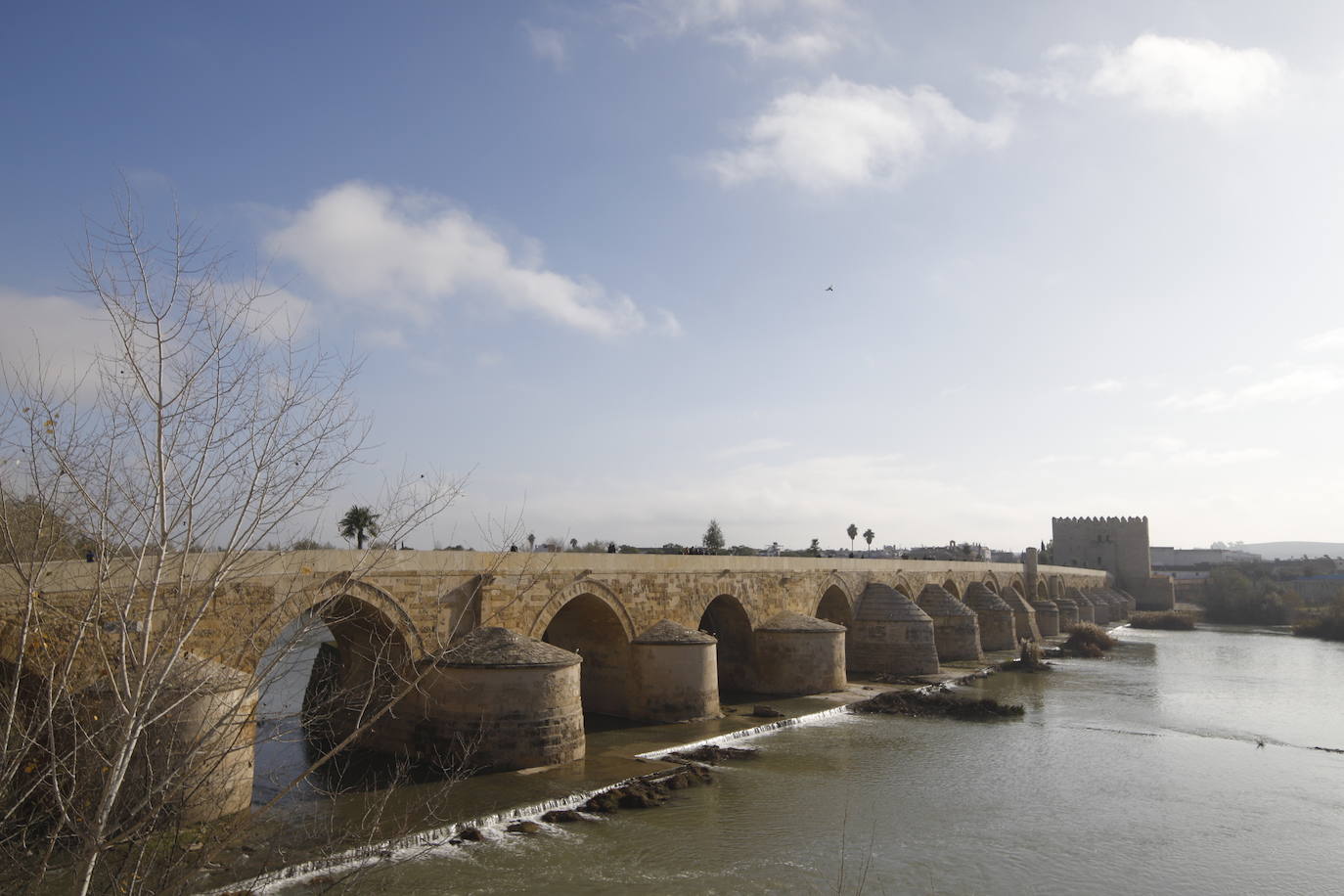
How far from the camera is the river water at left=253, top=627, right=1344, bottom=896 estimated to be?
29.7ft

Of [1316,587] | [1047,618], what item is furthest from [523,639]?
[1316,587]

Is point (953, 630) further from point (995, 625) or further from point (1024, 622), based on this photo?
point (1024, 622)

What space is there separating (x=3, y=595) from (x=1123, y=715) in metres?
20.4

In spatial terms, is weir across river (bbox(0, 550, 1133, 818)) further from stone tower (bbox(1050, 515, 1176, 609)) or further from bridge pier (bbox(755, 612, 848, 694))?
stone tower (bbox(1050, 515, 1176, 609))

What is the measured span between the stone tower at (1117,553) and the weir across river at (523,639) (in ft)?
139

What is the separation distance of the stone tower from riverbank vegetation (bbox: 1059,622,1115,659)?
1222 inches

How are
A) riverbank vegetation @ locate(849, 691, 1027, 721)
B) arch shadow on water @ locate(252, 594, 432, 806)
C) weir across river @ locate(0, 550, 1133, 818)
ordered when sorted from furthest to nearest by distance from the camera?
1. riverbank vegetation @ locate(849, 691, 1027, 721)
2. arch shadow on water @ locate(252, 594, 432, 806)
3. weir across river @ locate(0, 550, 1133, 818)

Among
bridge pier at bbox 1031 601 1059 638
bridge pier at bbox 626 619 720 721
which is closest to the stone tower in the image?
→ bridge pier at bbox 1031 601 1059 638

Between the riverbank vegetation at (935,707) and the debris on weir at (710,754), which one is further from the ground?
the debris on weir at (710,754)

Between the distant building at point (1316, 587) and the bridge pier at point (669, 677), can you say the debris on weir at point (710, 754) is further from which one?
the distant building at point (1316, 587)

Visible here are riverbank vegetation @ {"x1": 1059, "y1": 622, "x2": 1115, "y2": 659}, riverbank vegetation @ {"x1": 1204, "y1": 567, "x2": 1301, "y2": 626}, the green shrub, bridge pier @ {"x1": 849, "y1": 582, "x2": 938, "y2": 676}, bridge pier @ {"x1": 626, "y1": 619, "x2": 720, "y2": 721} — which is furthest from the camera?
riverbank vegetation @ {"x1": 1204, "y1": 567, "x2": 1301, "y2": 626}

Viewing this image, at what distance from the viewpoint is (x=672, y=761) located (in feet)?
43.8

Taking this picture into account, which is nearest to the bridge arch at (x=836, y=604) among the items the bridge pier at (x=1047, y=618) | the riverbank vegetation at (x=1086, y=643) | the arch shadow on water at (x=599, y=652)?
the arch shadow on water at (x=599, y=652)

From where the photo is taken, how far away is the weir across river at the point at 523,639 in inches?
342
